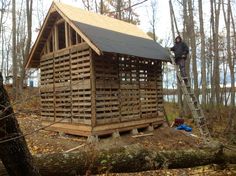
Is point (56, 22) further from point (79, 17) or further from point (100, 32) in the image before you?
point (100, 32)

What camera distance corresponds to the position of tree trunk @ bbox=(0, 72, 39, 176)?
3.09m

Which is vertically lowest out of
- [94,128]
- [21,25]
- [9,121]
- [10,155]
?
[94,128]

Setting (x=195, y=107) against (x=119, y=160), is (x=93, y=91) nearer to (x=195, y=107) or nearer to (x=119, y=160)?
(x=195, y=107)

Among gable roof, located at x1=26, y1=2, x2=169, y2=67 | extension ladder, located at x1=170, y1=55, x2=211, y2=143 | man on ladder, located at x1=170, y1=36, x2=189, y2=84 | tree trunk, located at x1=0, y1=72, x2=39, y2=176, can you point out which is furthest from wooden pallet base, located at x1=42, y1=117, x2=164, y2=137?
tree trunk, located at x1=0, y1=72, x2=39, y2=176

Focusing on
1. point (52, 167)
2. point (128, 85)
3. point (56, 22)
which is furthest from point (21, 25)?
point (52, 167)

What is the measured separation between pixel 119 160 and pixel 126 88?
9508mm

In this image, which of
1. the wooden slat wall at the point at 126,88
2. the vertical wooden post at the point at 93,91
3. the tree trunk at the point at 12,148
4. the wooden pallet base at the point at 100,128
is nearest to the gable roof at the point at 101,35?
the wooden slat wall at the point at 126,88

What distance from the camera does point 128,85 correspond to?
13898 millimetres

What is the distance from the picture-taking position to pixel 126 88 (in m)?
13.8

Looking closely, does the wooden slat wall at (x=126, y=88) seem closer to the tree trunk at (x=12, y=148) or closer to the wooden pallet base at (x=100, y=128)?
the wooden pallet base at (x=100, y=128)

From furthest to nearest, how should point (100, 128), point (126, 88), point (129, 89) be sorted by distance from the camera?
point (129, 89) → point (126, 88) → point (100, 128)

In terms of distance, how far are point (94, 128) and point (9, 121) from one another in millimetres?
8947

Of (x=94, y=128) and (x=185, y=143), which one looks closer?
(x=94, y=128)

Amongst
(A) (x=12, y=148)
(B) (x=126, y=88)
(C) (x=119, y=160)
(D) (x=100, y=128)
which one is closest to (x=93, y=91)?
(D) (x=100, y=128)
